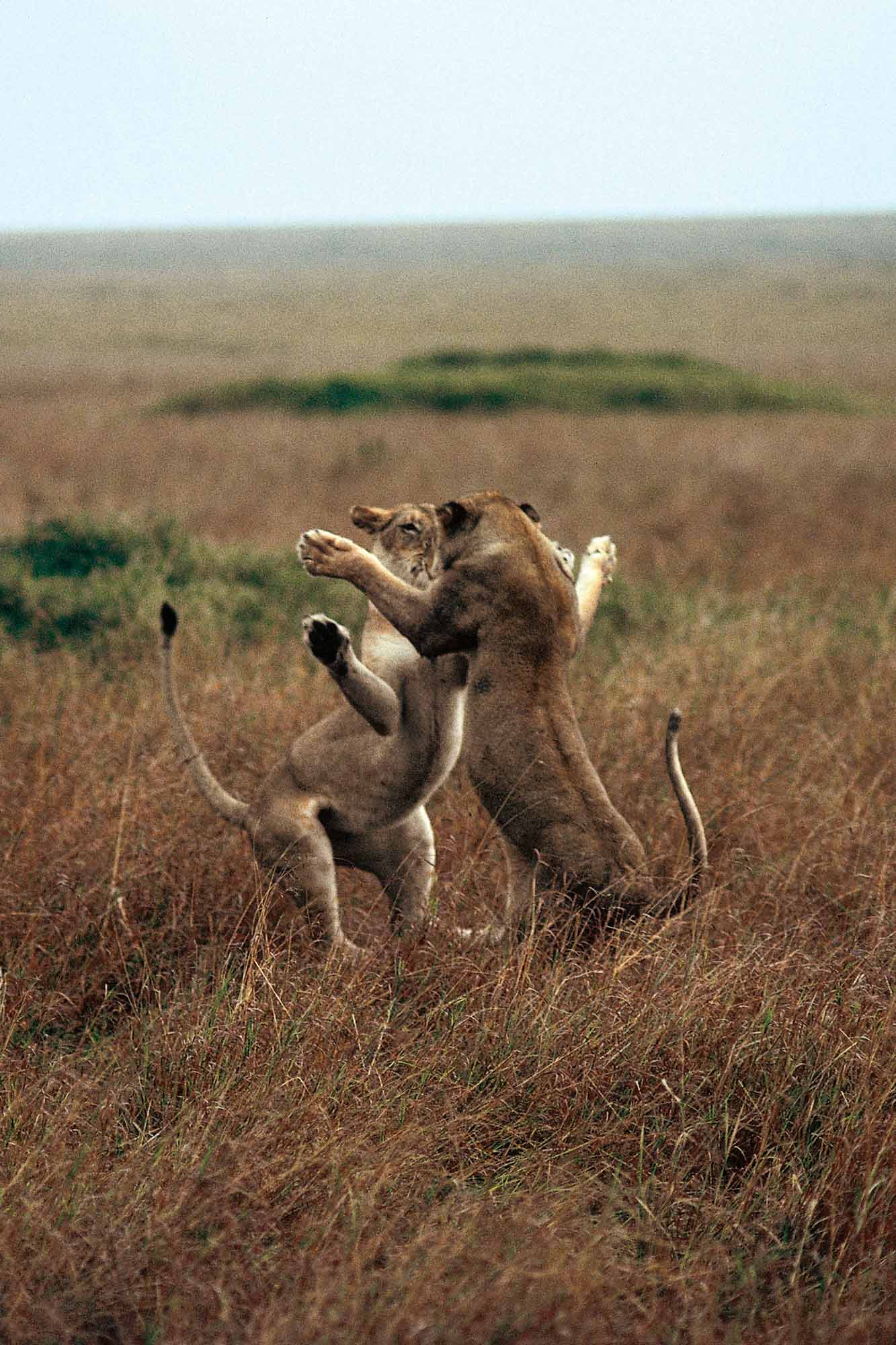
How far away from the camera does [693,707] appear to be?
20.4 feet

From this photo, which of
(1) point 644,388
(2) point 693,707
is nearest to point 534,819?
(2) point 693,707

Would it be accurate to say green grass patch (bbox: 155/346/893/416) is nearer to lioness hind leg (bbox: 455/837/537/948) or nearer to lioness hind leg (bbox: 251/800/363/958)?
lioness hind leg (bbox: 251/800/363/958)

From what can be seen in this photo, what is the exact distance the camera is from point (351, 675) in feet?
12.4

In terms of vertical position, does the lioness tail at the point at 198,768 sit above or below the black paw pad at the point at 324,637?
below

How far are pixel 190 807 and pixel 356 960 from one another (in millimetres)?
1224

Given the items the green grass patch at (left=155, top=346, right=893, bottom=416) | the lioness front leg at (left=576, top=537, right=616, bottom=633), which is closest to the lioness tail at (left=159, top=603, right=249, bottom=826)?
the lioness front leg at (left=576, top=537, right=616, bottom=633)

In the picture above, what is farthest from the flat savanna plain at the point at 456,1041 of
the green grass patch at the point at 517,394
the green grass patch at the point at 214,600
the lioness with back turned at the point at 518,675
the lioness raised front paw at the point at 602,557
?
the green grass patch at the point at 517,394

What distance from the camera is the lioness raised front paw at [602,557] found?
4207 mm

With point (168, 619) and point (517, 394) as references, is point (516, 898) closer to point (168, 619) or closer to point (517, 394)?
point (168, 619)

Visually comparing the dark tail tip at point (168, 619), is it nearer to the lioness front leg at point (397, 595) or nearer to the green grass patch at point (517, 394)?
the lioness front leg at point (397, 595)

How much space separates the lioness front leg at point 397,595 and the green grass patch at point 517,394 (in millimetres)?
21509

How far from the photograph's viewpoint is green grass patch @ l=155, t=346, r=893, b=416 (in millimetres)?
25641

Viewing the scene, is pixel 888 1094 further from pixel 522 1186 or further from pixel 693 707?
pixel 693 707

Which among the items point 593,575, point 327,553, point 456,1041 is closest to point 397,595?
point 327,553
